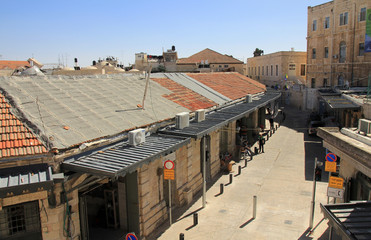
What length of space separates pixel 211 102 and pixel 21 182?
42.7 feet

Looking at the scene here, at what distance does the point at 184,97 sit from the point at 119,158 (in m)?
9.37

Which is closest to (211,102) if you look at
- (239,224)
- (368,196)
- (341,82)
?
(239,224)

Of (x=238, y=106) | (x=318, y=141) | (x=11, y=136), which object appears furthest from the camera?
(x=318, y=141)

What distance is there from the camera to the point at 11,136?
8.21 m

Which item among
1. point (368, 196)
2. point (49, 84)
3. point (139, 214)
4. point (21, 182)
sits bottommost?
point (139, 214)

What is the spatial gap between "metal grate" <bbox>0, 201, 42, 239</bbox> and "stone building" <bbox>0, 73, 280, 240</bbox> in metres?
0.03

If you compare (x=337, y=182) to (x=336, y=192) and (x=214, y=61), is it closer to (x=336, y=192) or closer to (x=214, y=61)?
(x=336, y=192)

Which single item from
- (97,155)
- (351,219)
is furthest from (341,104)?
(97,155)

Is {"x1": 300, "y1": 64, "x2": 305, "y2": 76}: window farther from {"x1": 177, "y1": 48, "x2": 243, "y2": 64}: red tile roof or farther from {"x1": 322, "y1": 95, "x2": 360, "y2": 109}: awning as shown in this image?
{"x1": 322, "y1": 95, "x2": 360, "y2": 109}: awning

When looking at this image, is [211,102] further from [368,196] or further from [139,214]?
[368,196]

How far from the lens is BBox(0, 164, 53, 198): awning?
7078mm

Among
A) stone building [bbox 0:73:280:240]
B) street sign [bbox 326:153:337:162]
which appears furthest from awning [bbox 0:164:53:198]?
street sign [bbox 326:153:337:162]

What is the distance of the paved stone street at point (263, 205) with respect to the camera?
38.7ft

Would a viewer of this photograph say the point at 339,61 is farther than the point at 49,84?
Yes
